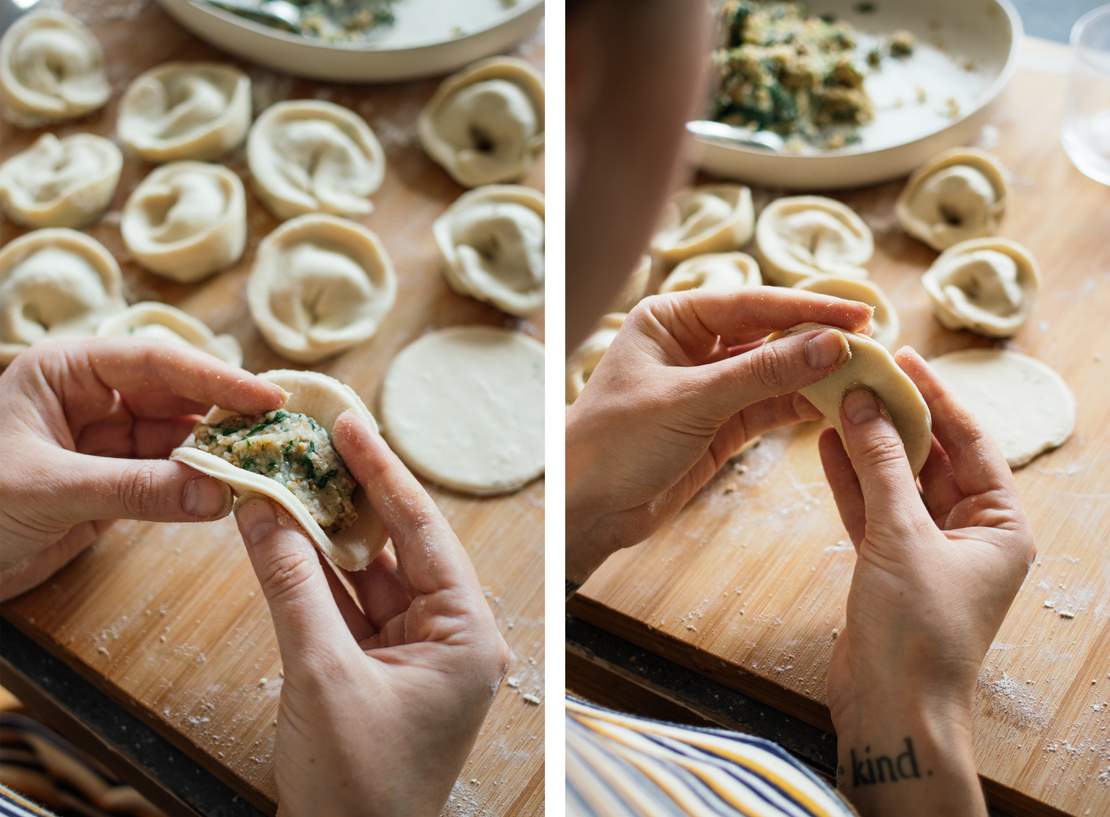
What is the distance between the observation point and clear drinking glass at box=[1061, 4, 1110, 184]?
1.59m

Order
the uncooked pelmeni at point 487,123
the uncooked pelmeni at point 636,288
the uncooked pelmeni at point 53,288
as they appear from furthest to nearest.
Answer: the uncooked pelmeni at point 487,123, the uncooked pelmeni at point 53,288, the uncooked pelmeni at point 636,288

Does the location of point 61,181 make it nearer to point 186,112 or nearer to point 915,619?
point 186,112

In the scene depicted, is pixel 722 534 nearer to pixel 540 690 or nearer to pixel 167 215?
pixel 540 690

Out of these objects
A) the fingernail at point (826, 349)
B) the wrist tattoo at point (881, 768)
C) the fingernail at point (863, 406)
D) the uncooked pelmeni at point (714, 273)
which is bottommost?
the wrist tattoo at point (881, 768)

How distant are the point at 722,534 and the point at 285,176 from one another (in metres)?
0.94

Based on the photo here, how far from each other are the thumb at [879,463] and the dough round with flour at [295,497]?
0.49m

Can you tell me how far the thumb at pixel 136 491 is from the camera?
1.02 meters

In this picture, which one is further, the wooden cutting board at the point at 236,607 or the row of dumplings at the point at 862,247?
the row of dumplings at the point at 862,247

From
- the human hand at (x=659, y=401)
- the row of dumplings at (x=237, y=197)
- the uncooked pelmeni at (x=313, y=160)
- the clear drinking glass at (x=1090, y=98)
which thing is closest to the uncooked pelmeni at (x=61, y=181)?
the row of dumplings at (x=237, y=197)

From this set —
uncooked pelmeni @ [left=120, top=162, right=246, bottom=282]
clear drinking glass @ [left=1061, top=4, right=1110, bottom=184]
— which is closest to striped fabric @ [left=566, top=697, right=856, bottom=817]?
uncooked pelmeni @ [left=120, top=162, right=246, bottom=282]

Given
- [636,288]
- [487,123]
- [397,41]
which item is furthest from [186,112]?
[636,288]

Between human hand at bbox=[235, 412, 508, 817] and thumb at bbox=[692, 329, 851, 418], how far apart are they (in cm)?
31

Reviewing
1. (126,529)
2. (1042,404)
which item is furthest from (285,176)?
(1042,404)

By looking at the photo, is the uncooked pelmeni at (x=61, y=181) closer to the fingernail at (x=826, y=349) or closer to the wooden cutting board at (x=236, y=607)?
the wooden cutting board at (x=236, y=607)
